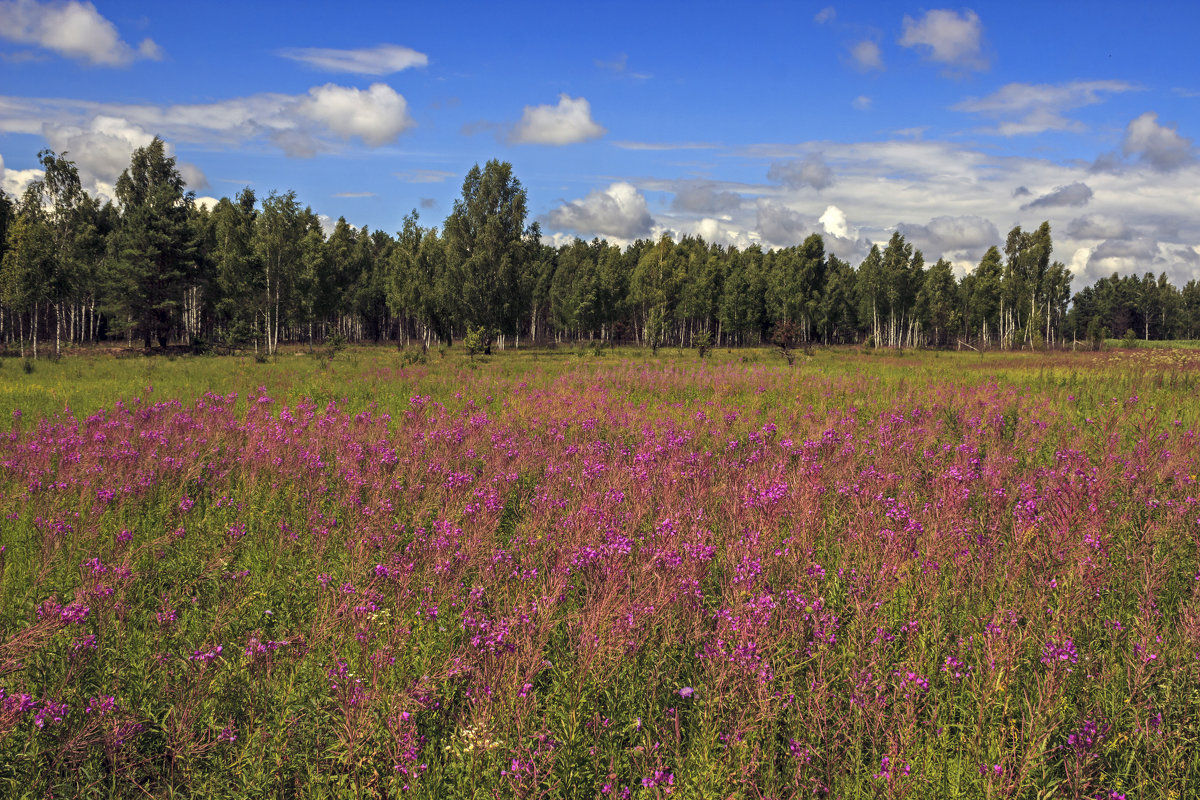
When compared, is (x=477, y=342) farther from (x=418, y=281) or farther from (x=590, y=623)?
(x=590, y=623)

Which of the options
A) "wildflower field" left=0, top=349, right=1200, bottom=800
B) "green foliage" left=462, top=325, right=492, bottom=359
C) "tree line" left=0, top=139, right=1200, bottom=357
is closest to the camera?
"wildflower field" left=0, top=349, right=1200, bottom=800

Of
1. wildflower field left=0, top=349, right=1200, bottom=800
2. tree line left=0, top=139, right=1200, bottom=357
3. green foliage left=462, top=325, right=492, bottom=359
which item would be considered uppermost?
tree line left=0, top=139, right=1200, bottom=357

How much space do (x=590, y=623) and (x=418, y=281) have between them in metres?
59.6

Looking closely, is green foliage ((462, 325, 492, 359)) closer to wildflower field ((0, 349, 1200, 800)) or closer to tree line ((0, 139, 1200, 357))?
tree line ((0, 139, 1200, 357))

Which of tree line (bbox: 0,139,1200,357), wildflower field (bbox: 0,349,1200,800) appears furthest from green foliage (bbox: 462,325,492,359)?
wildflower field (bbox: 0,349,1200,800)

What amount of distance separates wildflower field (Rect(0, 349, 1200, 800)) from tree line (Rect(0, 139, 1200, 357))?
114 ft

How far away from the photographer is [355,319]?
75938 mm

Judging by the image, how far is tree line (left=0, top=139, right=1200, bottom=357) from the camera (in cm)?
4497

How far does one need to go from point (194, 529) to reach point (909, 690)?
17.3 feet

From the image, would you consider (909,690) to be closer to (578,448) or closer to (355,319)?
(578,448)

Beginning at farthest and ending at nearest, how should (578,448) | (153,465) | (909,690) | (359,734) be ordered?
(578,448) → (153,465) → (909,690) → (359,734)

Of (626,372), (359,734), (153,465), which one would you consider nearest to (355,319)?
(626,372)

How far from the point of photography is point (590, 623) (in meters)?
2.84

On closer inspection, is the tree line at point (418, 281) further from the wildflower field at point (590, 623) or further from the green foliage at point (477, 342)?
the wildflower field at point (590, 623)
